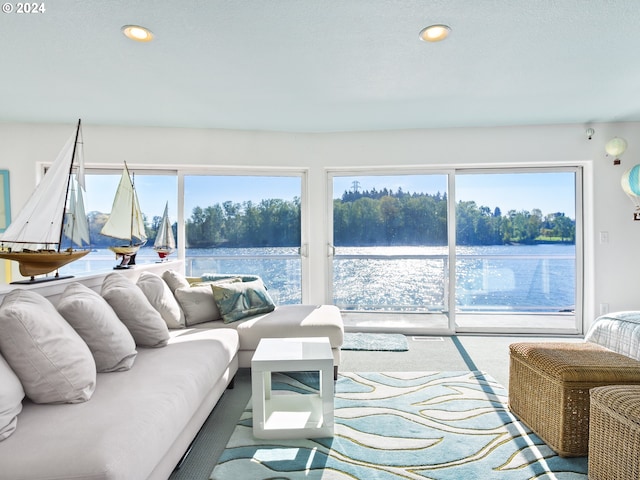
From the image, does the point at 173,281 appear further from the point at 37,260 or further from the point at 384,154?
the point at 384,154

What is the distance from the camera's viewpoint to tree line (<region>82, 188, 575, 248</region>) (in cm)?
473

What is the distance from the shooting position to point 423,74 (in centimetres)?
299

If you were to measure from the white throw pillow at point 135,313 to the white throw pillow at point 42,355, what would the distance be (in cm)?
67

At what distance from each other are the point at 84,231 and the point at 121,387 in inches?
48.0

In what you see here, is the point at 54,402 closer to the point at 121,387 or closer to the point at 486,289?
the point at 121,387

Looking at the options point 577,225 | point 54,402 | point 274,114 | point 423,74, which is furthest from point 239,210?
point 577,225

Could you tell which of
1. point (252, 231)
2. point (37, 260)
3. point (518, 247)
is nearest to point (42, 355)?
point (37, 260)

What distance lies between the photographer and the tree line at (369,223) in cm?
473

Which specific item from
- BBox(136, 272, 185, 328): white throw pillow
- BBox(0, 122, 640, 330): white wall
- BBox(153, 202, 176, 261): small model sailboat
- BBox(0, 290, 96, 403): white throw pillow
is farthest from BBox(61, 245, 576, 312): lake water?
BBox(0, 290, 96, 403): white throw pillow

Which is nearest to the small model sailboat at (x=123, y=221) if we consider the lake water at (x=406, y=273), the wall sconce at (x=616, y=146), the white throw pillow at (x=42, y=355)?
the lake water at (x=406, y=273)

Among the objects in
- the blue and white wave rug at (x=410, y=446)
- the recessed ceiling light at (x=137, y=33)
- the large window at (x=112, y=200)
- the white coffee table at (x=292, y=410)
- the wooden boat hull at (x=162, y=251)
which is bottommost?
the blue and white wave rug at (x=410, y=446)

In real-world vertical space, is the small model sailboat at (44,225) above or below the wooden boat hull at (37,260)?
above

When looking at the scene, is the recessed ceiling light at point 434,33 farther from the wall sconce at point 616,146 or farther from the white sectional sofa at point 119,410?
the wall sconce at point 616,146

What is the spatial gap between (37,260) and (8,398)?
0.91 meters
